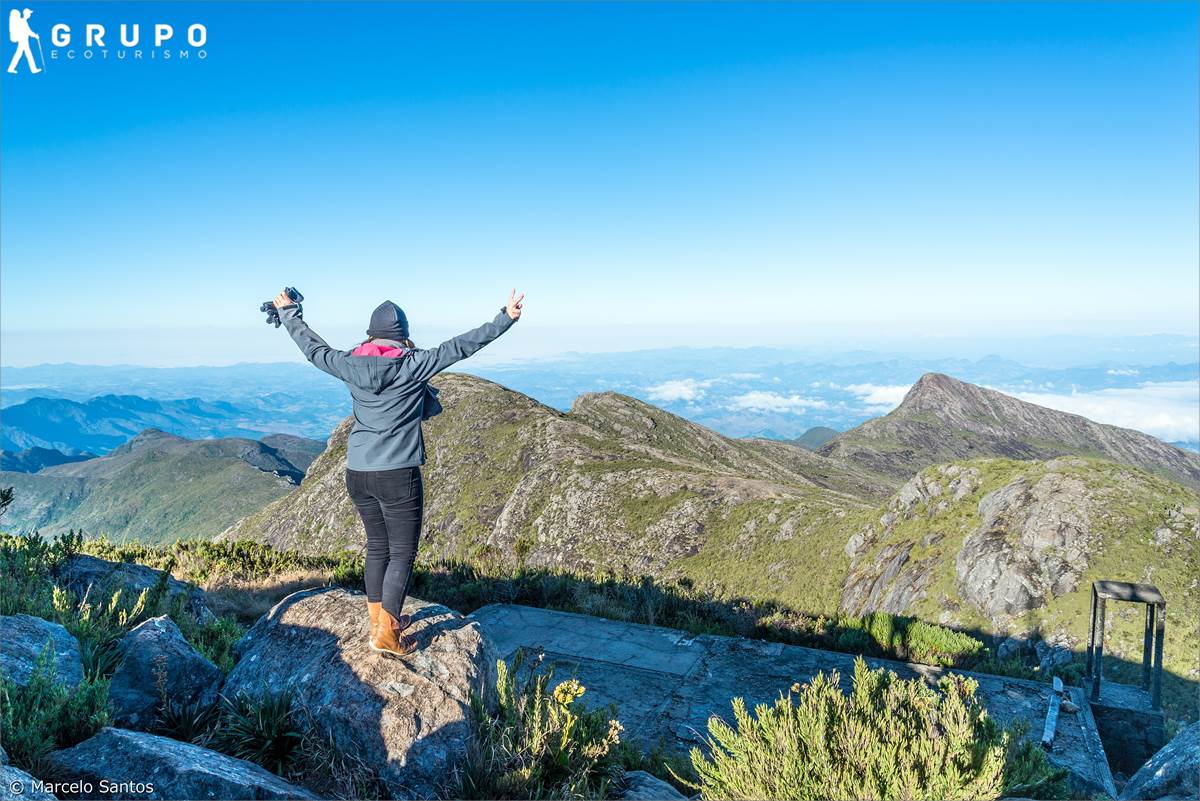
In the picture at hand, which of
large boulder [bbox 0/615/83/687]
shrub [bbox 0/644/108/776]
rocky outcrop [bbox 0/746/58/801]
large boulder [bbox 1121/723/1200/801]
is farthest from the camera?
large boulder [bbox 1121/723/1200/801]

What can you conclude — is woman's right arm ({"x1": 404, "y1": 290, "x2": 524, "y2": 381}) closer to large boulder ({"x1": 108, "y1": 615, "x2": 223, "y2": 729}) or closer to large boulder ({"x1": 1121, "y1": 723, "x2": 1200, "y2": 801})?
large boulder ({"x1": 108, "y1": 615, "x2": 223, "y2": 729})

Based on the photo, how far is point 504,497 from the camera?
183 feet

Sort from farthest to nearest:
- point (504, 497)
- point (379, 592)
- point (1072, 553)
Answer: point (504, 497), point (1072, 553), point (379, 592)

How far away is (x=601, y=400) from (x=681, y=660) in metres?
78.2

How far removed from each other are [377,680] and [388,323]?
2.87m

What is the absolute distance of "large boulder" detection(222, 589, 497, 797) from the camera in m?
4.36

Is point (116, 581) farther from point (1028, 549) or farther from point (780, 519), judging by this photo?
point (780, 519)

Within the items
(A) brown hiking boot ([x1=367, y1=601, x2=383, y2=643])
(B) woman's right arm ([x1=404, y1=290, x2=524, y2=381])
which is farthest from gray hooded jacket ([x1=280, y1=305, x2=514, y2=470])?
(A) brown hiking boot ([x1=367, y1=601, x2=383, y2=643])

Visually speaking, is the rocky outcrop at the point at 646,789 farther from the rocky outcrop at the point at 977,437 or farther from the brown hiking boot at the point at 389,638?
the rocky outcrop at the point at 977,437

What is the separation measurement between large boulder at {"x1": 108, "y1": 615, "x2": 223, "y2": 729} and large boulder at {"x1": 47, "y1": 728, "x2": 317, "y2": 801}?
806 millimetres

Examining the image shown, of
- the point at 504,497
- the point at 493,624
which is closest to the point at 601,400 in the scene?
the point at 504,497

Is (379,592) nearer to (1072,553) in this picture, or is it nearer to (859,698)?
(859,698)

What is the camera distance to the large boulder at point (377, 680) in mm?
4355

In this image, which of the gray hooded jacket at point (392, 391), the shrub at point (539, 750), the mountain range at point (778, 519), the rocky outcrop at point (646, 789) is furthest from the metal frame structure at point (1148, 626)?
the gray hooded jacket at point (392, 391)
